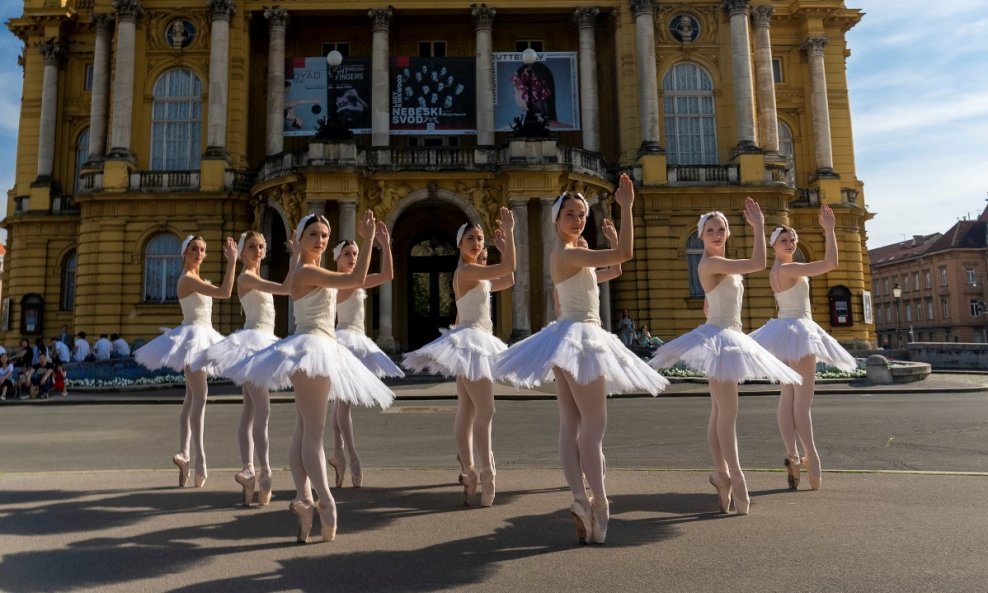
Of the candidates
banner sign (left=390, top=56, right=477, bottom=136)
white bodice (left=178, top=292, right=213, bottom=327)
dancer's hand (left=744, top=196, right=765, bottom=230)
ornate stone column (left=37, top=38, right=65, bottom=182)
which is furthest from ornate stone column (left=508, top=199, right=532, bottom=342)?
ornate stone column (left=37, top=38, right=65, bottom=182)

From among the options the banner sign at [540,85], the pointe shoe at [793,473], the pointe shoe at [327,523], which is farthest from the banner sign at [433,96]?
the pointe shoe at [327,523]

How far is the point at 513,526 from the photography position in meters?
5.06

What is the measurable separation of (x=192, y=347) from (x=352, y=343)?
1.60 meters

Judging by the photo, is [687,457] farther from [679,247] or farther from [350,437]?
[679,247]

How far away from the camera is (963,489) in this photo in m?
5.95

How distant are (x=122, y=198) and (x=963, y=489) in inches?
1207

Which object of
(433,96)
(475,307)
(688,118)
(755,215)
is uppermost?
(433,96)

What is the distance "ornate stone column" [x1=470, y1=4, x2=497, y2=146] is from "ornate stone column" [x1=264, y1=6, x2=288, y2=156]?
8705mm

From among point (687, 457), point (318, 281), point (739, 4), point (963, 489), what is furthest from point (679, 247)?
point (318, 281)

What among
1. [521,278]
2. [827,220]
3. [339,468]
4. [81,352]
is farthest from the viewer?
[521,278]

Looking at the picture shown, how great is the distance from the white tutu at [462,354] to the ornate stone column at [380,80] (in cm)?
2392

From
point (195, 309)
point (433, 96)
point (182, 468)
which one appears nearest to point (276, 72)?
point (433, 96)

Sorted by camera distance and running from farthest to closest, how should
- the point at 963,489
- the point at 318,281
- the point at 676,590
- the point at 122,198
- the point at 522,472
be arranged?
the point at 122,198 < the point at 522,472 < the point at 963,489 < the point at 318,281 < the point at 676,590

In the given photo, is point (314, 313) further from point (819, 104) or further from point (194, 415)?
point (819, 104)
